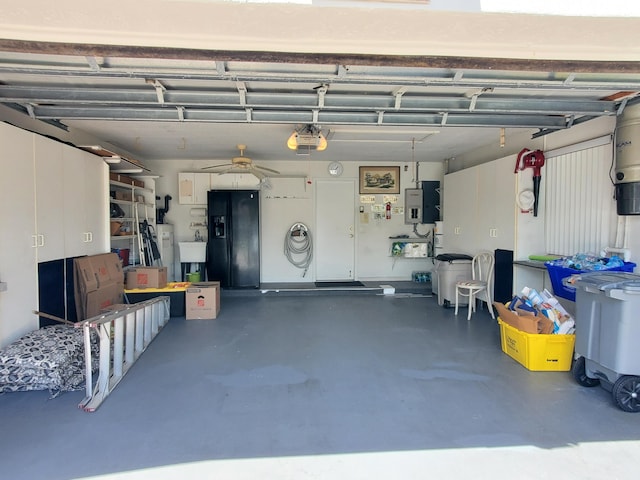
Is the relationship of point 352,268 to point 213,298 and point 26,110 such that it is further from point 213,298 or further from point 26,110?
point 26,110

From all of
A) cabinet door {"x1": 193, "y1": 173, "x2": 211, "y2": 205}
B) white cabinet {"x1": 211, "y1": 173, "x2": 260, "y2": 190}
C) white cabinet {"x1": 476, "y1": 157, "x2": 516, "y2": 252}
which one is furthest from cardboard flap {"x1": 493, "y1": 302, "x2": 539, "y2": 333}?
cabinet door {"x1": 193, "y1": 173, "x2": 211, "y2": 205}

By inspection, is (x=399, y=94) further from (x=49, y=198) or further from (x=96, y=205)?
(x=96, y=205)

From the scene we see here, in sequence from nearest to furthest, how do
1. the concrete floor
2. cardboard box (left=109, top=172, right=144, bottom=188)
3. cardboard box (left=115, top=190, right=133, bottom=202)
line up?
the concrete floor
cardboard box (left=109, top=172, right=144, bottom=188)
cardboard box (left=115, top=190, right=133, bottom=202)

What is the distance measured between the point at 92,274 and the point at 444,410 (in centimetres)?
396

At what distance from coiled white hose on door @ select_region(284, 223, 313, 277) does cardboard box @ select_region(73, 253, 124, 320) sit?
3.26 m

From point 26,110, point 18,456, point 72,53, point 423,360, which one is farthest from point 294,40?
point 26,110

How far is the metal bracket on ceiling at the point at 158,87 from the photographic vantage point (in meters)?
3.02

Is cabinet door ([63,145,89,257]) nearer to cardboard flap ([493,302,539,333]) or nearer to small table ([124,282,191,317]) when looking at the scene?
small table ([124,282,191,317])

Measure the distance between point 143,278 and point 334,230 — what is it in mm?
3769

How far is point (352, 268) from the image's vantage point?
7.55 m

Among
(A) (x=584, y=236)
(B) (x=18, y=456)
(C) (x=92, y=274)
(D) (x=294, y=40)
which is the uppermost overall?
(D) (x=294, y=40)

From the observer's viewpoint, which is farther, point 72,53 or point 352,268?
point 352,268

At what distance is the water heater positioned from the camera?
10.2 feet

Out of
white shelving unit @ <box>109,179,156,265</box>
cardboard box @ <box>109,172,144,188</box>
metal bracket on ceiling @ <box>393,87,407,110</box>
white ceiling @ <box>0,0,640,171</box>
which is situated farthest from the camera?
white shelving unit @ <box>109,179,156,265</box>
